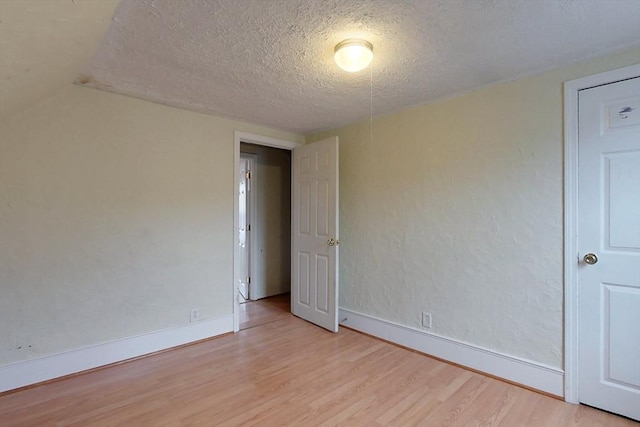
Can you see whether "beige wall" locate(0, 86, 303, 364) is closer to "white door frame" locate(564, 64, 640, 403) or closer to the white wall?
the white wall

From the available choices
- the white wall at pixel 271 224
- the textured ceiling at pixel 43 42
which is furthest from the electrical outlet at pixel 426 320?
the textured ceiling at pixel 43 42

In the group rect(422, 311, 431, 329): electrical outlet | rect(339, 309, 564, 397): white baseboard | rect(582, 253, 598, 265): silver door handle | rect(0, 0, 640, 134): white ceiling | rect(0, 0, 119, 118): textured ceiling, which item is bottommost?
rect(339, 309, 564, 397): white baseboard

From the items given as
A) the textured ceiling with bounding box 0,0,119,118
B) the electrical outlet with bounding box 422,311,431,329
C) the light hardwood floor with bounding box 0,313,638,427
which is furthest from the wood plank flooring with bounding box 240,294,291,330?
the textured ceiling with bounding box 0,0,119,118

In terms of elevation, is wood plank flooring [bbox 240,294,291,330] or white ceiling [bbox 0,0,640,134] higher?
white ceiling [bbox 0,0,640,134]

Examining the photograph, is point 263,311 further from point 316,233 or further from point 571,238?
point 571,238

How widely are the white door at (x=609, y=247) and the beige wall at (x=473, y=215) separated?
13cm

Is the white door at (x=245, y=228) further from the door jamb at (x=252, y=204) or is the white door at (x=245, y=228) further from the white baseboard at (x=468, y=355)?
the white baseboard at (x=468, y=355)

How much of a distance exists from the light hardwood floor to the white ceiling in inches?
76.9

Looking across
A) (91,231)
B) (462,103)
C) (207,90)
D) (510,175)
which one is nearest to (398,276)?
(510,175)

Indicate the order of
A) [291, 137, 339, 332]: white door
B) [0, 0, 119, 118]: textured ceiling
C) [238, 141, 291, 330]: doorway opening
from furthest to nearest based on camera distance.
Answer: [238, 141, 291, 330]: doorway opening → [291, 137, 339, 332]: white door → [0, 0, 119, 118]: textured ceiling

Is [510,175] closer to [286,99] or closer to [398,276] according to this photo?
[398,276]

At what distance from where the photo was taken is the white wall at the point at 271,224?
454cm

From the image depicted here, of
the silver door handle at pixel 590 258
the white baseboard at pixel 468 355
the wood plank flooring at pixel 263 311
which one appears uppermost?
the silver door handle at pixel 590 258

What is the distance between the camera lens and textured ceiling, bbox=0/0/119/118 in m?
1.21
